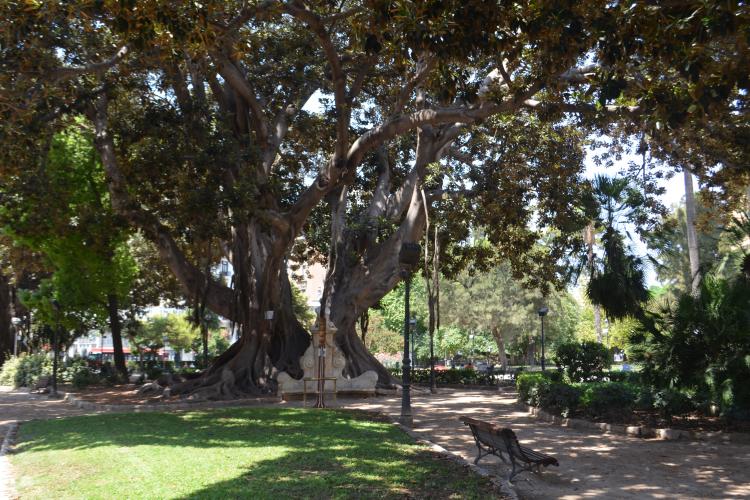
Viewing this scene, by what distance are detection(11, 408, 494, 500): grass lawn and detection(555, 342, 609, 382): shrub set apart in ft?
27.2

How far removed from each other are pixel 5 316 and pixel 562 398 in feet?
106

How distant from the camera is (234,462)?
7.95 metres

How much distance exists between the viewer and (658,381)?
39.3 ft

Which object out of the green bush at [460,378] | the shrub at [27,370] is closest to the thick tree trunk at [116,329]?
the shrub at [27,370]

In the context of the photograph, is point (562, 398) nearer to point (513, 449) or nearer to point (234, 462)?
point (513, 449)

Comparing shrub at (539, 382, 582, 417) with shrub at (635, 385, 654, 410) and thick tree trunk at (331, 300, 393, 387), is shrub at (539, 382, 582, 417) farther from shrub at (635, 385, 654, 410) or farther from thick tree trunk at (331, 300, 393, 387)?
thick tree trunk at (331, 300, 393, 387)

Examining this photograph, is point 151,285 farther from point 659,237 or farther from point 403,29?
point 403,29

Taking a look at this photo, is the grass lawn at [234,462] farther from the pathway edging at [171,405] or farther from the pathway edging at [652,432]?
the pathway edging at [171,405]

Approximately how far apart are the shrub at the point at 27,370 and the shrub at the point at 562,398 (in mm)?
22213

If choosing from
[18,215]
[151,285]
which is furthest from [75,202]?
[151,285]

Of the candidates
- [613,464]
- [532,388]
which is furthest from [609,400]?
[613,464]

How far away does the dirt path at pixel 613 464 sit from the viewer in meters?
7.08

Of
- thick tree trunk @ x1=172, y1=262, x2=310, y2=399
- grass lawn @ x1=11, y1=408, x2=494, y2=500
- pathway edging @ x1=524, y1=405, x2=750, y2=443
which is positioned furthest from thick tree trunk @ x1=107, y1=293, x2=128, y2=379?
pathway edging @ x1=524, y1=405, x2=750, y2=443

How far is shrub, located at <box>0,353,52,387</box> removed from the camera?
27.4 m
